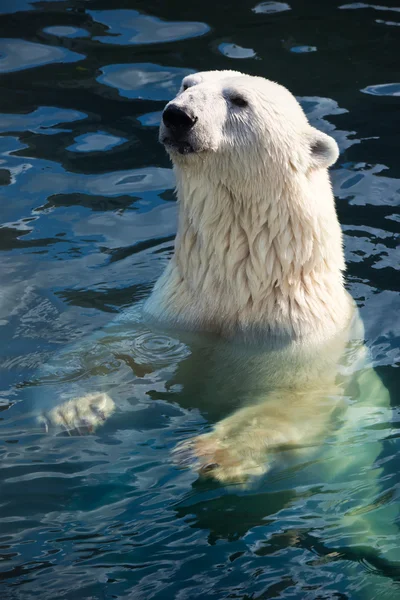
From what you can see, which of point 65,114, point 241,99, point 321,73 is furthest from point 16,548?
point 321,73

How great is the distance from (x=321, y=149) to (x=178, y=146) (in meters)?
0.76

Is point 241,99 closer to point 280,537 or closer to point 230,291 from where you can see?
point 230,291

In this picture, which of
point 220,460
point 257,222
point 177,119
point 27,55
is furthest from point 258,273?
point 27,55

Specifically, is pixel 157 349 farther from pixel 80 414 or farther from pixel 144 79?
pixel 144 79

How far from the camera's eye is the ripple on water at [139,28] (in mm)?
8539

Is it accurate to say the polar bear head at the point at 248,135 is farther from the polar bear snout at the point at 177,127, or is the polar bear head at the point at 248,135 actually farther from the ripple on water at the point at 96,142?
the ripple on water at the point at 96,142

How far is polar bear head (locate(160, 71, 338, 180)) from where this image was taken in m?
4.32

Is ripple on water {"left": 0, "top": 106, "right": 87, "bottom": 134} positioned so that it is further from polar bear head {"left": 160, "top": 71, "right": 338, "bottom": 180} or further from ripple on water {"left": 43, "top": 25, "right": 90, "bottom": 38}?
polar bear head {"left": 160, "top": 71, "right": 338, "bottom": 180}

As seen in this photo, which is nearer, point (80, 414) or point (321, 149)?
point (80, 414)

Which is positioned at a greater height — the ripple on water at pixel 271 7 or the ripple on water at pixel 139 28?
the ripple on water at pixel 271 7

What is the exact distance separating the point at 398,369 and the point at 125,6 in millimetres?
5450

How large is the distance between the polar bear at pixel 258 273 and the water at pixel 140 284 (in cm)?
16

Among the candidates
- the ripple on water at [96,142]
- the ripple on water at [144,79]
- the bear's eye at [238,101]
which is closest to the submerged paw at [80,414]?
the bear's eye at [238,101]

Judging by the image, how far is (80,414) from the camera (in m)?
4.25
